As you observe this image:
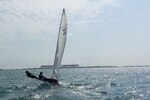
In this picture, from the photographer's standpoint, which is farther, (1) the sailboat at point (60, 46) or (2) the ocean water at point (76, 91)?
(1) the sailboat at point (60, 46)

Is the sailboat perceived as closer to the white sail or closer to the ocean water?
the white sail

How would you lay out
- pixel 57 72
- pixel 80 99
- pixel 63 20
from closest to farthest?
pixel 80 99 → pixel 63 20 → pixel 57 72

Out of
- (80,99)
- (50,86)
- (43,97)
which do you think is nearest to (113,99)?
(80,99)

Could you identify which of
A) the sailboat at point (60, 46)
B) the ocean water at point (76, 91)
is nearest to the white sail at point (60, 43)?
the sailboat at point (60, 46)

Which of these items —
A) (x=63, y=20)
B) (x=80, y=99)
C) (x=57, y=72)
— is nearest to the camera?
(x=80, y=99)

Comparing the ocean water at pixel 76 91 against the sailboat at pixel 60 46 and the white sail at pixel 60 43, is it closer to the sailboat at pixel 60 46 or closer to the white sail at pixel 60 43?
the sailboat at pixel 60 46

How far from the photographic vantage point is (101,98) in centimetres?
3647

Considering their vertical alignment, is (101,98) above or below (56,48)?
below

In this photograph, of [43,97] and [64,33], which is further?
[64,33]

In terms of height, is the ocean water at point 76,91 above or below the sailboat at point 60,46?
below

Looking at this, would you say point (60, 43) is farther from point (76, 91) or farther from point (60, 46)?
point (76, 91)

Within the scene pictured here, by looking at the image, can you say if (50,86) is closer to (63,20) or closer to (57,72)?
(57,72)

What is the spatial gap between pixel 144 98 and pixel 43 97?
10.4 m

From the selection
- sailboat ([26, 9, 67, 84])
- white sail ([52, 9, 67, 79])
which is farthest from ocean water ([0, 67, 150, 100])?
white sail ([52, 9, 67, 79])
